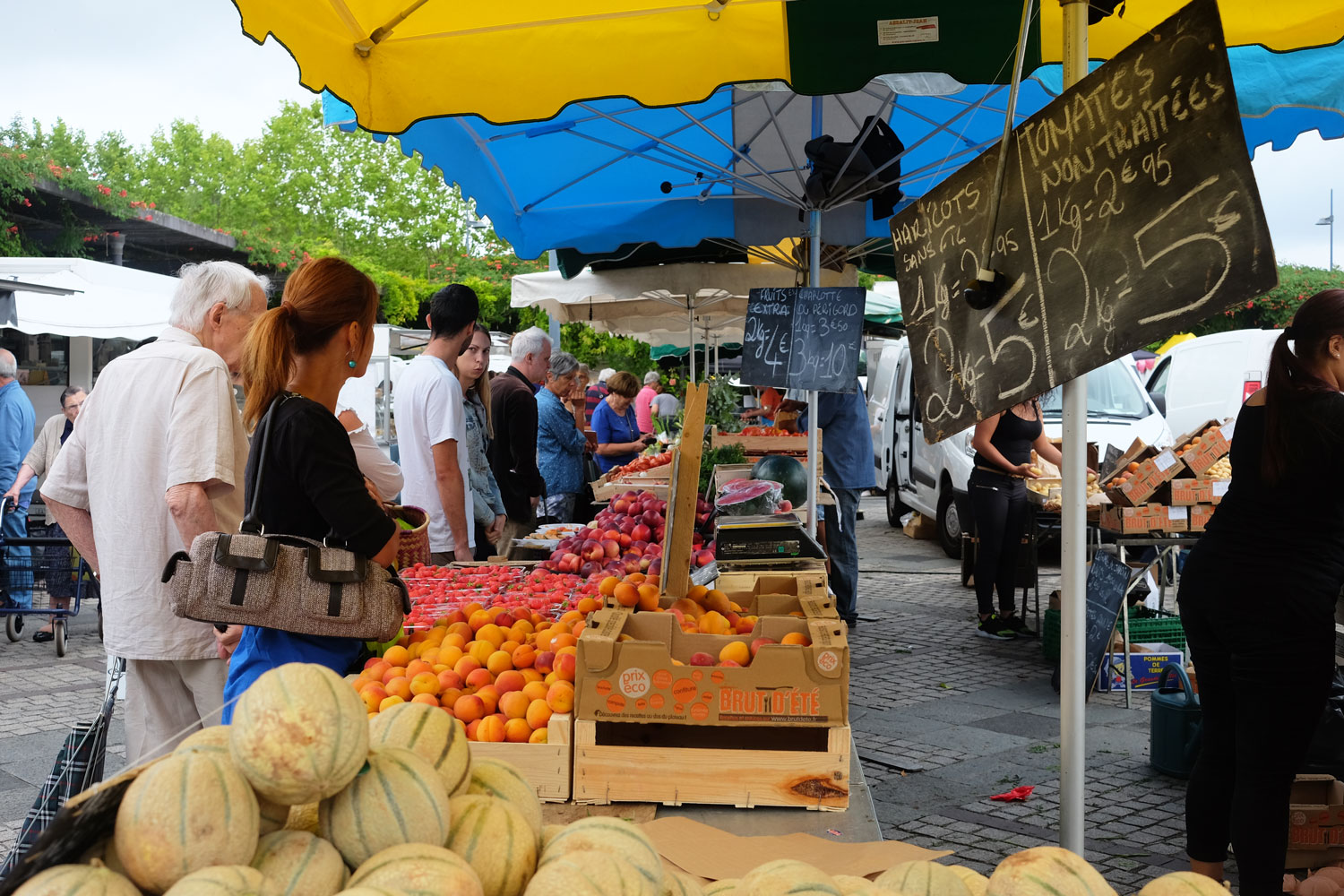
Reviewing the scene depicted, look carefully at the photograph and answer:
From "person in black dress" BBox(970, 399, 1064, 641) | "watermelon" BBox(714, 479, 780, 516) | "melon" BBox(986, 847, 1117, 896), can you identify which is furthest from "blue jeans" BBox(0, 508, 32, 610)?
"melon" BBox(986, 847, 1117, 896)

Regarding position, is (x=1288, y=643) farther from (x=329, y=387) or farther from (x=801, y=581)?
(x=329, y=387)

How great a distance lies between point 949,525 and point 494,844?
11.0 m

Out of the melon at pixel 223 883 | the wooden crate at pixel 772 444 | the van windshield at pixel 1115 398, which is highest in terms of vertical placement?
the van windshield at pixel 1115 398

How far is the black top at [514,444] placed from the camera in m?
6.46

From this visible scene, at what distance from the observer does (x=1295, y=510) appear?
9.68ft

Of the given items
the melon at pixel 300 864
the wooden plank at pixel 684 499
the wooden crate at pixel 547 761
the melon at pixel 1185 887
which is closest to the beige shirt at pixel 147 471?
the wooden crate at pixel 547 761

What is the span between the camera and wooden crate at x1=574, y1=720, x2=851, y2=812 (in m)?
2.46

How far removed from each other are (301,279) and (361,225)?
137 feet

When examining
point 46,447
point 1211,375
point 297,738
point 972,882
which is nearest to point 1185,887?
point 972,882

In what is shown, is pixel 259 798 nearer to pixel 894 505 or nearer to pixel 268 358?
pixel 268 358

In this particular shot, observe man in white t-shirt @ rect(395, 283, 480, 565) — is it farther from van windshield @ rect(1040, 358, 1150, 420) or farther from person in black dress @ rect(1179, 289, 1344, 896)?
van windshield @ rect(1040, 358, 1150, 420)

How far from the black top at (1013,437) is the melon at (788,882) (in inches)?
249

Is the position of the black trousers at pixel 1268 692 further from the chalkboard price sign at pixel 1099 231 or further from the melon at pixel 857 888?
the melon at pixel 857 888

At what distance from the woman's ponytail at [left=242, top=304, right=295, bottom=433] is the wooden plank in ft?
3.79
